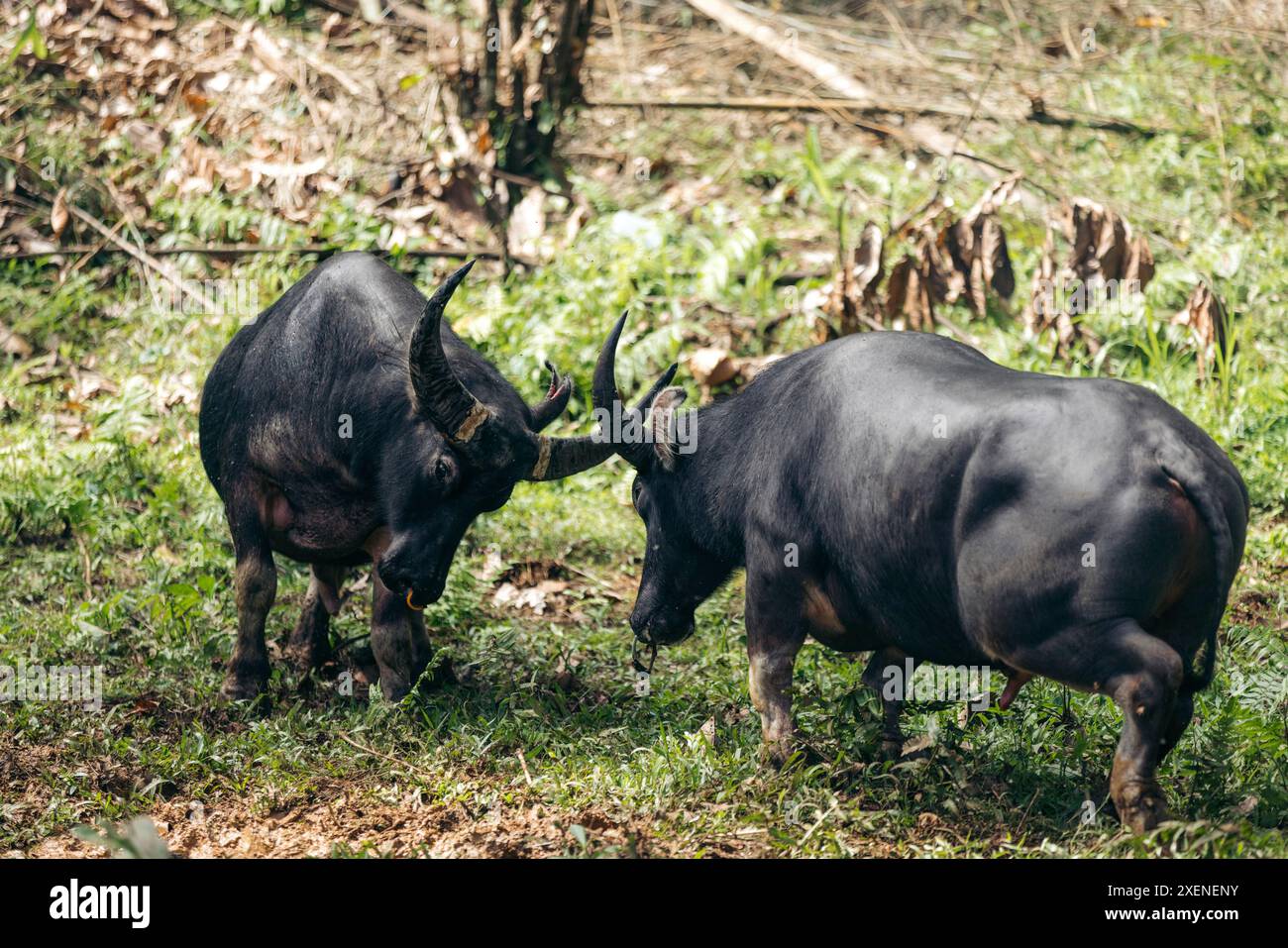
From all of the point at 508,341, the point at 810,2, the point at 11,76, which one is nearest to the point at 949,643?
the point at 508,341

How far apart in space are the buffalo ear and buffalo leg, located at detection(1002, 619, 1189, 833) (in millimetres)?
2007

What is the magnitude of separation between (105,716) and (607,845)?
2.54 meters

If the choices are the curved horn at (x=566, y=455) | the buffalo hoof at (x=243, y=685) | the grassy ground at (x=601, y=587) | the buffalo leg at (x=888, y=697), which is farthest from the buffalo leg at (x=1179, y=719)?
the buffalo hoof at (x=243, y=685)

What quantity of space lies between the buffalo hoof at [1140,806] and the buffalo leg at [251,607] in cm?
376

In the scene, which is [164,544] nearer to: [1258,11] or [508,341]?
[508,341]

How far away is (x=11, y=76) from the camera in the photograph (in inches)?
464

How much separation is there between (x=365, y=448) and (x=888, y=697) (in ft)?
8.12

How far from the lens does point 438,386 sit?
5906 millimetres

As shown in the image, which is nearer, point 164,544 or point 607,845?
point 607,845

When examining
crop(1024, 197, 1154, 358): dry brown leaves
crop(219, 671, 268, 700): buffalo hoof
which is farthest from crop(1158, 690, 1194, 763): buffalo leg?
crop(1024, 197, 1154, 358): dry brown leaves

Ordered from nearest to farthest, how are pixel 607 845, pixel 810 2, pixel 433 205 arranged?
1. pixel 607 845
2. pixel 433 205
3. pixel 810 2

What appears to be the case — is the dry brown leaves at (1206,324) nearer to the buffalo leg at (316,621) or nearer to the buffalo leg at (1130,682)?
the buffalo leg at (1130,682)

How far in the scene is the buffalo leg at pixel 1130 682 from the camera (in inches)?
179

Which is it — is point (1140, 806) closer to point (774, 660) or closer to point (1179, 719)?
point (1179, 719)
